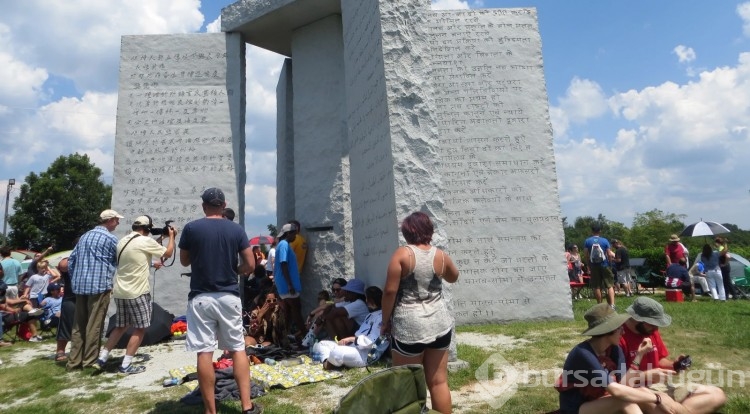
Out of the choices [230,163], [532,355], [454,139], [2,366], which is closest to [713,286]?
[454,139]

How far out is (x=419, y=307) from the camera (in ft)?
10.3

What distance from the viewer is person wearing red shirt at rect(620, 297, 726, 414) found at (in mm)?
3116

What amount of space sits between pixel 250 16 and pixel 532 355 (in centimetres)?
731

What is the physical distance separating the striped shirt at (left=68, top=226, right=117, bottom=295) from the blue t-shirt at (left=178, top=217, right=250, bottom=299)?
2.55 m

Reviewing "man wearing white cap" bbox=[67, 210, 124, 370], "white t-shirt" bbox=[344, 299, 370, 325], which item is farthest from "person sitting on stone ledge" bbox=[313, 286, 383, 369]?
"man wearing white cap" bbox=[67, 210, 124, 370]

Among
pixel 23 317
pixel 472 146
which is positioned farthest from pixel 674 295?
pixel 23 317

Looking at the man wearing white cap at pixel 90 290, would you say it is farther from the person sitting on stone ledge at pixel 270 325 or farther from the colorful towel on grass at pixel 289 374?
the colorful towel on grass at pixel 289 374

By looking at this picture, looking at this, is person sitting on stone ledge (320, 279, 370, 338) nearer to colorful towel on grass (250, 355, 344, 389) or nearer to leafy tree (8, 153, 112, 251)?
colorful towel on grass (250, 355, 344, 389)

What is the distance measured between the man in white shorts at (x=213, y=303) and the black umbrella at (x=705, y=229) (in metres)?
12.1

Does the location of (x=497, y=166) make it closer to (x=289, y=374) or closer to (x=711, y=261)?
(x=289, y=374)

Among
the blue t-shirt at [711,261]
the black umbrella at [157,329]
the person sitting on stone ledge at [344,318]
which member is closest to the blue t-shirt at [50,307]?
the black umbrella at [157,329]

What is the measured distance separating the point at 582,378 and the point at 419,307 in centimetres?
106

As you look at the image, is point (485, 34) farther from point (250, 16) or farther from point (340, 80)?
A: point (250, 16)

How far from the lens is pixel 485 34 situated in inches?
332
